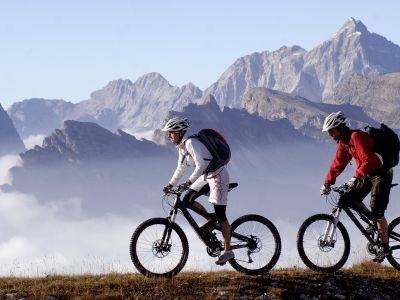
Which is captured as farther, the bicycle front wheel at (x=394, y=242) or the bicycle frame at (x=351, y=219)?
the bicycle front wheel at (x=394, y=242)

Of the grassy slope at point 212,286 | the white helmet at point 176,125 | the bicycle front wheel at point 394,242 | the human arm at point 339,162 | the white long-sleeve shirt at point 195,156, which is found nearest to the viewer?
the grassy slope at point 212,286

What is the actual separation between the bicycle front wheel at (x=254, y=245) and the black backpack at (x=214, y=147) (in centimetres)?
146

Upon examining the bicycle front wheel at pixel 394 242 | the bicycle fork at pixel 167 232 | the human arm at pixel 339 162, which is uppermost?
the human arm at pixel 339 162

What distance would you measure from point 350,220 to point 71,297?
6.91 metres

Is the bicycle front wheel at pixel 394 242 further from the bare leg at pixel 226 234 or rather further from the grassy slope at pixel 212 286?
the bare leg at pixel 226 234

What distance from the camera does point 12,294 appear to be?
1080cm

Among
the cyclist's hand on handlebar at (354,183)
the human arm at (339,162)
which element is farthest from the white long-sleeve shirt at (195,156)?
the cyclist's hand on handlebar at (354,183)

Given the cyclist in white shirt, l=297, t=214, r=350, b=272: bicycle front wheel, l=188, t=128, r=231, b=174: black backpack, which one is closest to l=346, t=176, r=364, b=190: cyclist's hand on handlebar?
l=297, t=214, r=350, b=272: bicycle front wheel

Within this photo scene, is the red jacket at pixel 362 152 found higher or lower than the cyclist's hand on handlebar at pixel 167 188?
higher

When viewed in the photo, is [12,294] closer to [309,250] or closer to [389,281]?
[309,250]

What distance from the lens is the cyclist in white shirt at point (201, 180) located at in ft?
38.6

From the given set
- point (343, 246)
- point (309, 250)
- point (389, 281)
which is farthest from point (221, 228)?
point (389, 281)

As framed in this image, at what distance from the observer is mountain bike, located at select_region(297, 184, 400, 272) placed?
12703 millimetres

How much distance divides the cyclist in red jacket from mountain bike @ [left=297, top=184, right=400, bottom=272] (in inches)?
5.9
